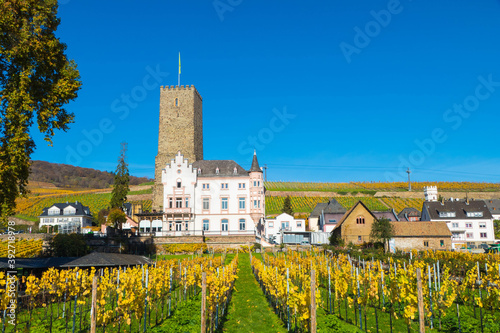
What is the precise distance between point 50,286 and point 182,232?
3274 cm

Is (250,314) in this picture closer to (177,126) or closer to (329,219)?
(177,126)

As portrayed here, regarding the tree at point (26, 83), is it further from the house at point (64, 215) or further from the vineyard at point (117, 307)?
the house at point (64, 215)

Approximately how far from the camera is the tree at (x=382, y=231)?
48.8 meters

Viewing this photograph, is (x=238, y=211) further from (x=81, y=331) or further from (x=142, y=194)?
(x=142, y=194)

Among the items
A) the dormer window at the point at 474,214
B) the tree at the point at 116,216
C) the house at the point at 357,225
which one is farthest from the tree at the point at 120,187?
the dormer window at the point at 474,214

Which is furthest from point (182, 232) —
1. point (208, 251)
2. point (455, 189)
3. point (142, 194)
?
point (455, 189)

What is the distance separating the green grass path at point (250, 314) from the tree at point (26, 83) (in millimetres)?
10834

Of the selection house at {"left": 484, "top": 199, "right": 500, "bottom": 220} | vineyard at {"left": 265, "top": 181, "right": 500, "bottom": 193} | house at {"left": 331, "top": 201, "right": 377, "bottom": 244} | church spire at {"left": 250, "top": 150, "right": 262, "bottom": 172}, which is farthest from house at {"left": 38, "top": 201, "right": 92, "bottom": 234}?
house at {"left": 484, "top": 199, "right": 500, "bottom": 220}

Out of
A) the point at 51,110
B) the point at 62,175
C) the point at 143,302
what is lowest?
the point at 143,302

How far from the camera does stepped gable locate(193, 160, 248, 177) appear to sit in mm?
57750

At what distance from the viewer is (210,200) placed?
5672cm

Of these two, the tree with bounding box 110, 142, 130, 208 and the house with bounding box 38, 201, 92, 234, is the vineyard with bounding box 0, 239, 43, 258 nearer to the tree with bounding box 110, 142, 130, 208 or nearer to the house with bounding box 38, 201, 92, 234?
the tree with bounding box 110, 142, 130, 208

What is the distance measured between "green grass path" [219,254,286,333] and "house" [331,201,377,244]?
30.6 m

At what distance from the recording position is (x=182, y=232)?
52844mm
